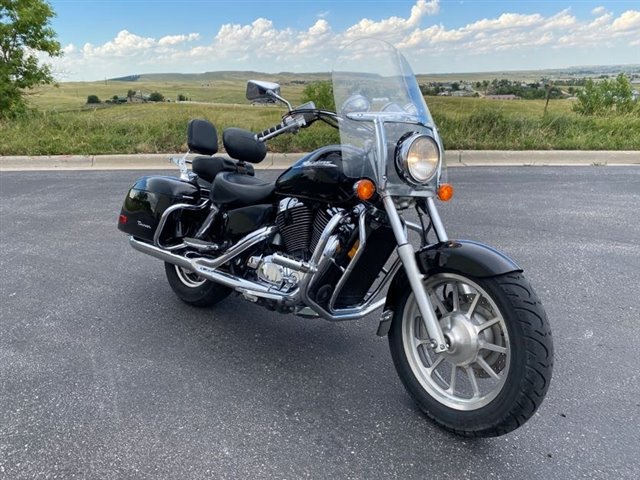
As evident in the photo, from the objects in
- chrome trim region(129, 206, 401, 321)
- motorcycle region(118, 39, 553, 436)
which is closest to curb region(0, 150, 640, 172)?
chrome trim region(129, 206, 401, 321)

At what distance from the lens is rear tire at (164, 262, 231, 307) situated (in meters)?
3.42

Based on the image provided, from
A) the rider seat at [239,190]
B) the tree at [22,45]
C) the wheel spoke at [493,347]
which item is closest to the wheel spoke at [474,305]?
the wheel spoke at [493,347]

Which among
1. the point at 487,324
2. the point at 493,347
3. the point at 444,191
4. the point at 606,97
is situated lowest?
the point at 493,347

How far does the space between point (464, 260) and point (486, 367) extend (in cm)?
52

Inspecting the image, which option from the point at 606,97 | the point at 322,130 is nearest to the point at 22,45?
the point at 322,130

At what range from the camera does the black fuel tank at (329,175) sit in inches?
93.7

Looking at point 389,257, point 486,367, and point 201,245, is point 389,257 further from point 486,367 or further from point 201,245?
point 201,245

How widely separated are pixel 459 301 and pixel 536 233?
3220 mm

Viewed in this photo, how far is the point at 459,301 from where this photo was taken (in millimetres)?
2322

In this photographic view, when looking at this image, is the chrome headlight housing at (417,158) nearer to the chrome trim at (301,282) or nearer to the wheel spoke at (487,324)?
the chrome trim at (301,282)

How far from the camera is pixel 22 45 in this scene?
22016 mm

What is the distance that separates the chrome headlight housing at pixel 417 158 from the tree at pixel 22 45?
22.6 m

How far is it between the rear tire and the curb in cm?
469

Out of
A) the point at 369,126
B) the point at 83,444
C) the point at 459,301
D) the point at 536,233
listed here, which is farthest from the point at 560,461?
the point at 536,233
